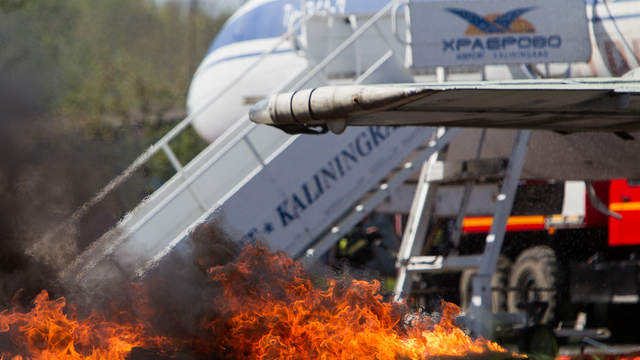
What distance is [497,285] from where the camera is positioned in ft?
38.9

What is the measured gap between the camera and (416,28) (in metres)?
6.62

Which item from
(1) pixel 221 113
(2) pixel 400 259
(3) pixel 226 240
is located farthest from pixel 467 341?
(1) pixel 221 113

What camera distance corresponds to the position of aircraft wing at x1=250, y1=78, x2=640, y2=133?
372 centimetres

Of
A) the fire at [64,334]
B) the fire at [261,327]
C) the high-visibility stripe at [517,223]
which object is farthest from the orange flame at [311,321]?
the high-visibility stripe at [517,223]

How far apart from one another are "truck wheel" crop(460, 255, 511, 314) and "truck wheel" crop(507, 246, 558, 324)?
0.51 ft

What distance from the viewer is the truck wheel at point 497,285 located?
11.3m

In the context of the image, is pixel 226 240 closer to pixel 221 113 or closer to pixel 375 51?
pixel 375 51

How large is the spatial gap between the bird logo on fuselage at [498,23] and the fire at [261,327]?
10.9 ft

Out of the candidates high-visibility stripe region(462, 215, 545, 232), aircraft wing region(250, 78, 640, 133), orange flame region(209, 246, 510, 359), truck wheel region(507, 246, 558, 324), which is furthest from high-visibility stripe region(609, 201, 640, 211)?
orange flame region(209, 246, 510, 359)

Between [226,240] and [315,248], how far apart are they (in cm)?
234

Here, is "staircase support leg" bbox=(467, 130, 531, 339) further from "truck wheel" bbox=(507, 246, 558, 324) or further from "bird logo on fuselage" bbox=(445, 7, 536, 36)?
"truck wheel" bbox=(507, 246, 558, 324)

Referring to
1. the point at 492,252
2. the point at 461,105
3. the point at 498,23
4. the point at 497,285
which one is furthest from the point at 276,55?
the point at 461,105

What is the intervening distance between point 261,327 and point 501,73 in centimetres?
510

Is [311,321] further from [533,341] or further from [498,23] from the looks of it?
[533,341]
